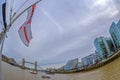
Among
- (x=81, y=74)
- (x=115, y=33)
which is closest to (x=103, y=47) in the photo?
(x=115, y=33)

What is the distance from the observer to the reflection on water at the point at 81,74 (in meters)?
1.09

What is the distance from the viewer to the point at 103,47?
56.1 inches

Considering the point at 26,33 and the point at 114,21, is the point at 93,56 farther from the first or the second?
the point at 26,33

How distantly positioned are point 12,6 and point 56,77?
1.98ft

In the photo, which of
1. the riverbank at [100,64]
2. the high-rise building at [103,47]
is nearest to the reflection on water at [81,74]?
the riverbank at [100,64]

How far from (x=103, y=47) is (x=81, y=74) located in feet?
0.95

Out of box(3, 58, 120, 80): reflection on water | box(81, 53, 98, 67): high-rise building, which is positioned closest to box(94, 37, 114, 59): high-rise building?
box(81, 53, 98, 67): high-rise building

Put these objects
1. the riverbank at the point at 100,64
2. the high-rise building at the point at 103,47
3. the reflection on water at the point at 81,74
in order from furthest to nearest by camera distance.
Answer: the high-rise building at the point at 103,47, the riverbank at the point at 100,64, the reflection on water at the point at 81,74

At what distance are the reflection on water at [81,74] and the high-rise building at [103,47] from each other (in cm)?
17

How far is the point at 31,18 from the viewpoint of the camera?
1.30 m

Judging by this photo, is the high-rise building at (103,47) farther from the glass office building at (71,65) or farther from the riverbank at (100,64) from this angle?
the glass office building at (71,65)

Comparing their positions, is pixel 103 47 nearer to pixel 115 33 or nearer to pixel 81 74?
pixel 115 33

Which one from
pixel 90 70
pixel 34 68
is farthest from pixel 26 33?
pixel 90 70

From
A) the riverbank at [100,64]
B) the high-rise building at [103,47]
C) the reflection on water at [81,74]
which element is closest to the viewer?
the reflection on water at [81,74]
